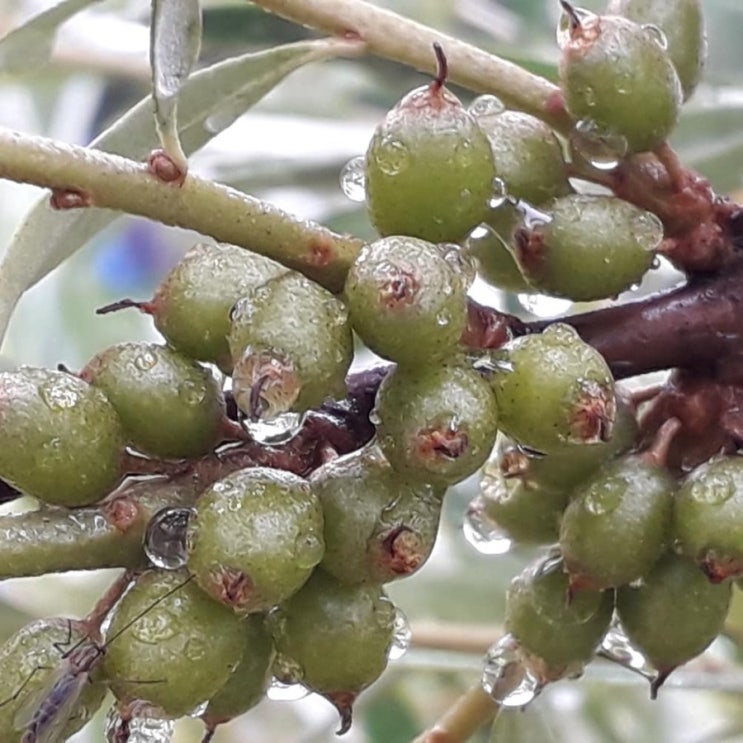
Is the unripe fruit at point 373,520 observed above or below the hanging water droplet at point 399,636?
above

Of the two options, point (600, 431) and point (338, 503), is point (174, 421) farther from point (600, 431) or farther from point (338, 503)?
point (600, 431)

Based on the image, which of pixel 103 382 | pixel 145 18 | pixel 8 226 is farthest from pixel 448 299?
pixel 8 226

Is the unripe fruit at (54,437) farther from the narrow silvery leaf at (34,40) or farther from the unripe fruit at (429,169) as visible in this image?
the narrow silvery leaf at (34,40)

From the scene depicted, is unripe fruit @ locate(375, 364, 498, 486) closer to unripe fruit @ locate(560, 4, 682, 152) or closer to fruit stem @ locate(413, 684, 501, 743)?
unripe fruit @ locate(560, 4, 682, 152)

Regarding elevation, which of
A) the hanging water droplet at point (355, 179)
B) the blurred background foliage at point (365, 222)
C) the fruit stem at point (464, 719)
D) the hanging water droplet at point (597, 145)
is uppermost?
the hanging water droplet at point (597, 145)

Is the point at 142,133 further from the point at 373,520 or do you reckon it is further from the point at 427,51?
the point at 373,520

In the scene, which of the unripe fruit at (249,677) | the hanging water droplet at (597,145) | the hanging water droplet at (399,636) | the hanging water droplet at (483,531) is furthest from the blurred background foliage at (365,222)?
the unripe fruit at (249,677)

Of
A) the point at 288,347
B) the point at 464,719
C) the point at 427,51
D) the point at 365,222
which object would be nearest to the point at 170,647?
the point at 288,347

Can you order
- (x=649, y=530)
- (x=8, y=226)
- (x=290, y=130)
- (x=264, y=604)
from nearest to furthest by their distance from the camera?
(x=264, y=604), (x=649, y=530), (x=290, y=130), (x=8, y=226)
